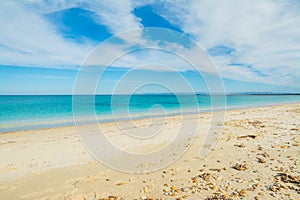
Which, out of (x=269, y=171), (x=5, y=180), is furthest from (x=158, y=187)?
(x=5, y=180)

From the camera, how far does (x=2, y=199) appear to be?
3764 mm

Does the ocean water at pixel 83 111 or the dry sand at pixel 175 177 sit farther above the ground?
the ocean water at pixel 83 111

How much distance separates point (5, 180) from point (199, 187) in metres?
4.80

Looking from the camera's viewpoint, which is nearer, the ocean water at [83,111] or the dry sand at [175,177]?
the dry sand at [175,177]

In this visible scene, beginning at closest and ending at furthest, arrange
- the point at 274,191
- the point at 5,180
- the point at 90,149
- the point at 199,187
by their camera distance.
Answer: the point at 274,191, the point at 199,187, the point at 5,180, the point at 90,149

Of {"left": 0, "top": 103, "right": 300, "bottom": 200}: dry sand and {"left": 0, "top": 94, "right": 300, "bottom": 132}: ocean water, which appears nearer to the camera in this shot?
{"left": 0, "top": 103, "right": 300, "bottom": 200}: dry sand

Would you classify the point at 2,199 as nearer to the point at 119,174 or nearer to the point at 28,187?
the point at 28,187

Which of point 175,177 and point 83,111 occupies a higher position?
point 83,111

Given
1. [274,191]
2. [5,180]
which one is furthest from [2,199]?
[274,191]

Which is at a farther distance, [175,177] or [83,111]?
[83,111]

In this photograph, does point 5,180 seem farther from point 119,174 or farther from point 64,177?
point 119,174

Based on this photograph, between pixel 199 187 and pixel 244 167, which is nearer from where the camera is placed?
pixel 199 187

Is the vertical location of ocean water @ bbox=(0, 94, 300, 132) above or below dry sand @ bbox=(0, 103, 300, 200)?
above

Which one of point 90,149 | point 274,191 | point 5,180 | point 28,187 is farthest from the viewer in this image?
point 90,149
